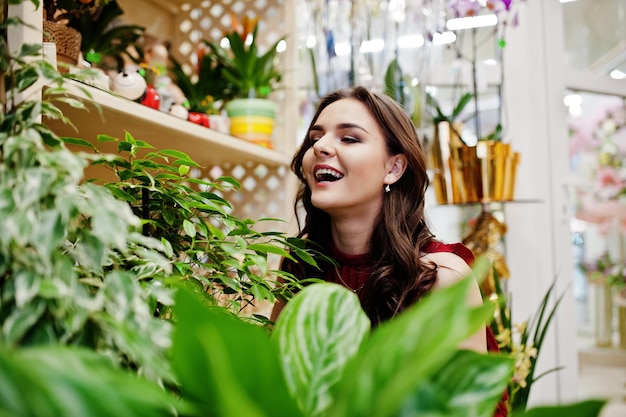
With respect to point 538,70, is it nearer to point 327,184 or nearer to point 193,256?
point 327,184

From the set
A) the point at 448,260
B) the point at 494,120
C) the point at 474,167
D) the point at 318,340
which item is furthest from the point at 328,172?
the point at 494,120

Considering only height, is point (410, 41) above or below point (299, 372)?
above

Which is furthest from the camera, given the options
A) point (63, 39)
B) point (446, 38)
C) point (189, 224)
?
point (446, 38)

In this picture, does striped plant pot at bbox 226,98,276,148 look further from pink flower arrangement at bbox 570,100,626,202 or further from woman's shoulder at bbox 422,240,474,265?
pink flower arrangement at bbox 570,100,626,202

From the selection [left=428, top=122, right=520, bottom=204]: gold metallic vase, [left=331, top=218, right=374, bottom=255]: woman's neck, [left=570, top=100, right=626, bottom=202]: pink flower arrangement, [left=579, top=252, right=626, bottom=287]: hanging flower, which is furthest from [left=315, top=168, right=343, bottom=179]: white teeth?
[left=579, top=252, right=626, bottom=287]: hanging flower

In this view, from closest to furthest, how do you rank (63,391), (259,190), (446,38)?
(63,391)
(259,190)
(446,38)

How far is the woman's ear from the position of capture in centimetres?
141

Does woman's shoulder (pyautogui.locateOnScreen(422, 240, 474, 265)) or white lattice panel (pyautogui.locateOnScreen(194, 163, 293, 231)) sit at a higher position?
white lattice panel (pyautogui.locateOnScreen(194, 163, 293, 231))

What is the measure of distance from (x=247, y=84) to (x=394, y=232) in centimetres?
70

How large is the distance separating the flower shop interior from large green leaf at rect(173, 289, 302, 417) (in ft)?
3.50

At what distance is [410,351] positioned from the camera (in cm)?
41

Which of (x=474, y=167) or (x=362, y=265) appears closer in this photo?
(x=362, y=265)

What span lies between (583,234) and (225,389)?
2422 millimetres

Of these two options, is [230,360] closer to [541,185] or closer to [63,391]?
[63,391]
